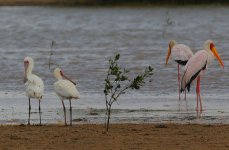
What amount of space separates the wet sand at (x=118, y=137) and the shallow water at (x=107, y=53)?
3.59 ft

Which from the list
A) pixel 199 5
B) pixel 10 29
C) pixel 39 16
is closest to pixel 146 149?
pixel 10 29

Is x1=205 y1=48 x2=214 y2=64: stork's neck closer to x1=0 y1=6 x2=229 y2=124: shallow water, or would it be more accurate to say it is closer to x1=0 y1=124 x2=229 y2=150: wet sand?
x1=0 y1=6 x2=229 y2=124: shallow water

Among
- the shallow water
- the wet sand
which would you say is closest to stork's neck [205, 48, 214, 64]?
the shallow water

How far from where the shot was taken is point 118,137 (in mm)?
10422

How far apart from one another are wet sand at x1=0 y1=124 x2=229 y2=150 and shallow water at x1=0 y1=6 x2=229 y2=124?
1.10 metres

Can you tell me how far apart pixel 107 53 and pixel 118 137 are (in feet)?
45.1

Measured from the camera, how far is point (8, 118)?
1292 cm

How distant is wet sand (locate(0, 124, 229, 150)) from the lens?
9.78m

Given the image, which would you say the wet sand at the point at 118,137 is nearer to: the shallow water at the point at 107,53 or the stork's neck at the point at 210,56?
the shallow water at the point at 107,53

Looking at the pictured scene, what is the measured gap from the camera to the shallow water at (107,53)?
1359 centimetres

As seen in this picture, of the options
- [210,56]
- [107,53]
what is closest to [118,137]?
[210,56]

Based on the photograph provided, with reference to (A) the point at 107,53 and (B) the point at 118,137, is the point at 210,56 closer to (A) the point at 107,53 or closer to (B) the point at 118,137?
(B) the point at 118,137

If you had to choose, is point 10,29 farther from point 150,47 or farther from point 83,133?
point 83,133

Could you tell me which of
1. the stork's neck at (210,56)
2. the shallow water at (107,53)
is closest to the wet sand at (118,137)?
the shallow water at (107,53)
